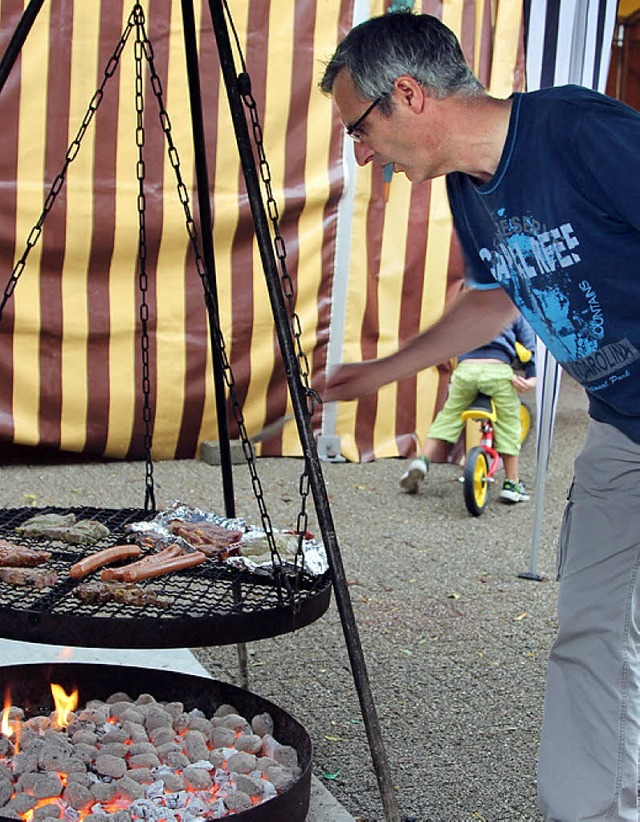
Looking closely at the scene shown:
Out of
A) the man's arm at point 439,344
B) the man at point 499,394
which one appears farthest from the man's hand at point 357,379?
the man at point 499,394

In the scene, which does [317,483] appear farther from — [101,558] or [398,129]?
[398,129]

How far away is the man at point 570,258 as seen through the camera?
2.40m

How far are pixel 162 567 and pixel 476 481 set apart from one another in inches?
154

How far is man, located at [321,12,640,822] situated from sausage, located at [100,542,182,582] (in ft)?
2.18

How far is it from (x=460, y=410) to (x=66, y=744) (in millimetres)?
4507

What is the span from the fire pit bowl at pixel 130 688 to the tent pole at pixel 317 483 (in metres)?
0.54

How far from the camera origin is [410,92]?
2.52 m

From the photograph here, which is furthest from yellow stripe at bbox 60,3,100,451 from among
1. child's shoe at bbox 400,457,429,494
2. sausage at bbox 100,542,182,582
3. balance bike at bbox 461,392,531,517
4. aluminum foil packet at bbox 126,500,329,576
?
sausage at bbox 100,542,182,582

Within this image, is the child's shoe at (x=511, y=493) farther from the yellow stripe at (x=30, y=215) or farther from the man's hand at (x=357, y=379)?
the man's hand at (x=357, y=379)

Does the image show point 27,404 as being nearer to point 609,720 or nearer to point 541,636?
point 541,636

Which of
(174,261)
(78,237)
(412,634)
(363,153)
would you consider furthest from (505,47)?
(363,153)

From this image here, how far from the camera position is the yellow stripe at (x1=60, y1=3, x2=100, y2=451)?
6.66 m

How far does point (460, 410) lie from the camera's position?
23.6ft

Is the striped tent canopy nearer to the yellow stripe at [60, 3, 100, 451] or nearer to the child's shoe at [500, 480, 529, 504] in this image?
the yellow stripe at [60, 3, 100, 451]
